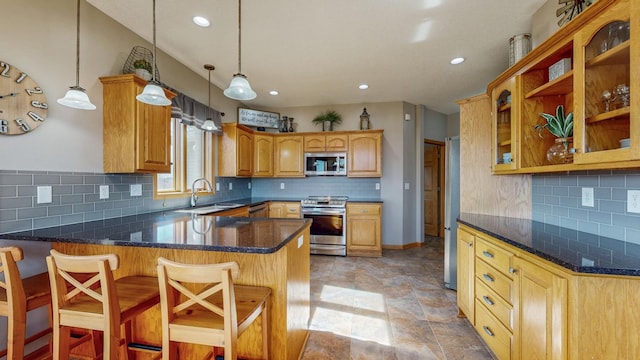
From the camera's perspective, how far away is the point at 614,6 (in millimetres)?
1227

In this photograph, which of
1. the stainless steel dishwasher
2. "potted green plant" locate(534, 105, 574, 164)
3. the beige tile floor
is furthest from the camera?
the stainless steel dishwasher

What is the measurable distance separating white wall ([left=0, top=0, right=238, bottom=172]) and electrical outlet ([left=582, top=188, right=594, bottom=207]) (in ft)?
12.1

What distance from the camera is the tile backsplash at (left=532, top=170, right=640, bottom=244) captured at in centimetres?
145

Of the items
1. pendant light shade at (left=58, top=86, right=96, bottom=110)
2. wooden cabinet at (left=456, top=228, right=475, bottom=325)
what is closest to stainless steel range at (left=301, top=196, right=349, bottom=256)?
wooden cabinet at (left=456, top=228, right=475, bottom=325)

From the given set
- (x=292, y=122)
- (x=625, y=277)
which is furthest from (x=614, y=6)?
(x=292, y=122)

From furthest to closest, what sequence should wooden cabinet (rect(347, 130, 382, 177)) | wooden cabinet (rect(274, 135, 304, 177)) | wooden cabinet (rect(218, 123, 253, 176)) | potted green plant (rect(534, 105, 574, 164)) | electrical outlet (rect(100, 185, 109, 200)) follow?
wooden cabinet (rect(274, 135, 304, 177)) → wooden cabinet (rect(347, 130, 382, 177)) → wooden cabinet (rect(218, 123, 253, 176)) → electrical outlet (rect(100, 185, 109, 200)) → potted green plant (rect(534, 105, 574, 164))

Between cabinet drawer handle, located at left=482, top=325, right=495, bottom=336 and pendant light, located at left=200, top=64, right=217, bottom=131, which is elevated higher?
pendant light, located at left=200, top=64, right=217, bottom=131

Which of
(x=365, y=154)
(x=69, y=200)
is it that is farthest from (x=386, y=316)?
(x=69, y=200)

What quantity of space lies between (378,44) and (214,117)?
7.93 feet

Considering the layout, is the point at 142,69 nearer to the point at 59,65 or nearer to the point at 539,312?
the point at 59,65

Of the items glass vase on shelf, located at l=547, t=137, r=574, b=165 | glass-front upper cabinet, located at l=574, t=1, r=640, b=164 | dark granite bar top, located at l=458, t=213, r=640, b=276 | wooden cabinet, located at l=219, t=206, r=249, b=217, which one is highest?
glass-front upper cabinet, located at l=574, t=1, r=640, b=164

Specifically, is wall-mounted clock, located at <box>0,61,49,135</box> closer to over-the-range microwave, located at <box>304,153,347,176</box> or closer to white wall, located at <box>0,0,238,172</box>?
white wall, located at <box>0,0,238,172</box>

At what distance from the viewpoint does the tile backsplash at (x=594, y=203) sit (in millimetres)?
1450

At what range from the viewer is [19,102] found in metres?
1.67
